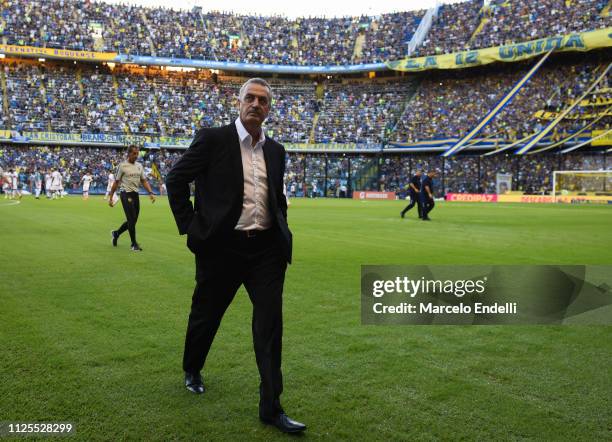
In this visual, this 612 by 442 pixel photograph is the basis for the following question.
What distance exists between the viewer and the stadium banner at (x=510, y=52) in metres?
43.3

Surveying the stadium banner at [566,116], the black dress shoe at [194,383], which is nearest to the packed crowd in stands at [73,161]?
the stadium banner at [566,116]

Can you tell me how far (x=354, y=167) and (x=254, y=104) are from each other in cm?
5170

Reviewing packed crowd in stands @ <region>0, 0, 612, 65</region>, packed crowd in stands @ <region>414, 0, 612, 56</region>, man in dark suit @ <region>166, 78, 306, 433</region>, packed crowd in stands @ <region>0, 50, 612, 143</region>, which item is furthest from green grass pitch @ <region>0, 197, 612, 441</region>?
packed crowd in stands @ <region>0, 0, 612, 65</region>

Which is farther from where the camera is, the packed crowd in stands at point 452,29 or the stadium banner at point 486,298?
the packed crowd in stands at point 452,29

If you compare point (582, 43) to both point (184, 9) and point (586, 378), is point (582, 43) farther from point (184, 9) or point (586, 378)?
point (586, 378)

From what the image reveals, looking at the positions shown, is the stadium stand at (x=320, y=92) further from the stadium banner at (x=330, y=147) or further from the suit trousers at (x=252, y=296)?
the suit trousers at (x=252, y=296)

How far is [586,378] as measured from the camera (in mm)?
4125

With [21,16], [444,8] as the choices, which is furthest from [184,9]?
[444,8]

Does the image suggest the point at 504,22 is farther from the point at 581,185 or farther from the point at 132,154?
the point at 132,154

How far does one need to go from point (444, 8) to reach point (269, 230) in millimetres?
61302

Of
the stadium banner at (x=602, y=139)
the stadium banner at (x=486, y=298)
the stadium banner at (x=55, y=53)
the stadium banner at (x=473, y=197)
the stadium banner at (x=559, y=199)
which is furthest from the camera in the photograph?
the stadium banner at (x=55, y=53)

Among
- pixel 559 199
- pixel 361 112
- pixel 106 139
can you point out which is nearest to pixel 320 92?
pixel 361 112

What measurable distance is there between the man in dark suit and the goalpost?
133ft

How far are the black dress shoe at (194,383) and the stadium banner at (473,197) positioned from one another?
42.4 m
